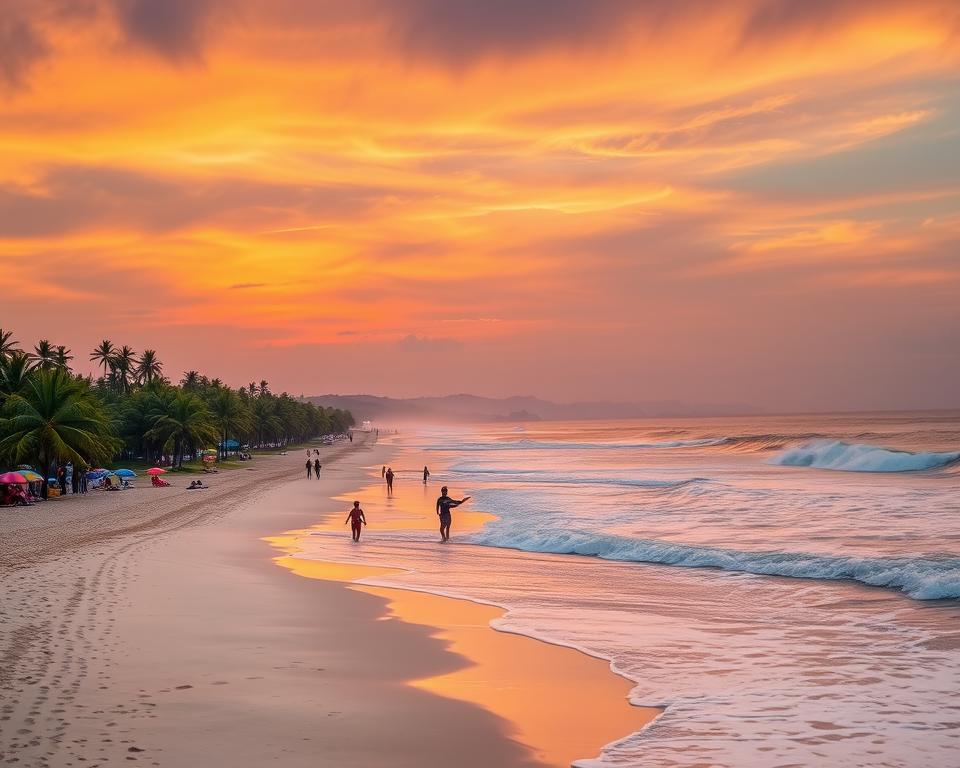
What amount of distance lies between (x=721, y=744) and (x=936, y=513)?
27.2 m

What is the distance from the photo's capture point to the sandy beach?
8445 millimetres

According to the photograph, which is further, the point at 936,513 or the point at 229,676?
the point at 936,513

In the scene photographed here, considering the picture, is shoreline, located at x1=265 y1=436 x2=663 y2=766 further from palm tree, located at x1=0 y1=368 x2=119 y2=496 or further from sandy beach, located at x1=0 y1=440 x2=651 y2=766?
palm tree, located at x1=0 y1=368 x2=119 y2=496

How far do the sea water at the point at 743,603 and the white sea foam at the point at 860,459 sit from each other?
30.3 meters

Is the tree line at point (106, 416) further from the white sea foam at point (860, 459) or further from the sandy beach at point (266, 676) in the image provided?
the white sea foam at point (860, 459)

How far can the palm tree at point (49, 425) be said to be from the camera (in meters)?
48.0

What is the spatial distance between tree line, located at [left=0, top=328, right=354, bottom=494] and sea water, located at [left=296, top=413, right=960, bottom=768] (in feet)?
84.5

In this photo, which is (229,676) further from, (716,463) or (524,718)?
(716,463)

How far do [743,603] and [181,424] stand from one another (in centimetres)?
6830

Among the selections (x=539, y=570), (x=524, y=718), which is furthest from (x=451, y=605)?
(x=524, y=718)

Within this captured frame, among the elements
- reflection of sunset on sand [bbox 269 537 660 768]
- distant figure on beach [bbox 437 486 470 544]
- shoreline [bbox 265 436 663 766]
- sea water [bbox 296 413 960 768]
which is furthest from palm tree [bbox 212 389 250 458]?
reflection of sunset on sand [bbox 269 537 660 768]

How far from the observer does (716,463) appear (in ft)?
258

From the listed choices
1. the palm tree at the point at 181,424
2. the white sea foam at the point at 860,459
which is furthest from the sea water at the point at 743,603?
the palm tree at the point at 181,424

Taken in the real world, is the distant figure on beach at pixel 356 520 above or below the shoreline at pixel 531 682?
above
